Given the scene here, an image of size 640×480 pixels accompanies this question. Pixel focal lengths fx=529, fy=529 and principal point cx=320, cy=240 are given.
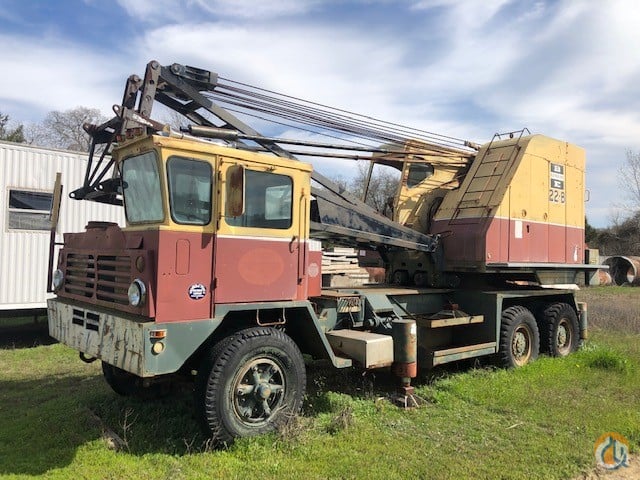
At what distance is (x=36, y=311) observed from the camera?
1090 cm

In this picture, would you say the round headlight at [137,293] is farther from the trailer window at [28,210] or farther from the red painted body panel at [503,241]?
the trailer window at [28,210]

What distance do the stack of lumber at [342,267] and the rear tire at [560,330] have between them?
828 cm

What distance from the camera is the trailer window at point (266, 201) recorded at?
5.39 metres

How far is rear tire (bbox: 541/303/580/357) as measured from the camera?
9055mm

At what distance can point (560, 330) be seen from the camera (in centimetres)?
940

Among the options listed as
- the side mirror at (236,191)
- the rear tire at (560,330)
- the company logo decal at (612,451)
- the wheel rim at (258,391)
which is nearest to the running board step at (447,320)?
the rear tire at (560,330)

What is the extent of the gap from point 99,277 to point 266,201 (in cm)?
187

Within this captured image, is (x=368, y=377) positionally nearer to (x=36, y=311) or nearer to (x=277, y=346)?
(x=277, y=346)

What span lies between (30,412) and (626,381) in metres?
7.69

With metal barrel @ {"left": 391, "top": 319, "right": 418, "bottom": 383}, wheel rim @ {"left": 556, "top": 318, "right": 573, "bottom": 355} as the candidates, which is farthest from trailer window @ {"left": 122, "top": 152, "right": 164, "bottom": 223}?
wheel rim @ {"left": 556, "top": 318, "right": 573, "bottom": 355}

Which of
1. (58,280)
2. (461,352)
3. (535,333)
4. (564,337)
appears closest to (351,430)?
(461,352)

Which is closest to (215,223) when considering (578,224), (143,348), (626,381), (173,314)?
(173,314)

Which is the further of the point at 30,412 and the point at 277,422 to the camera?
the point at 30,412

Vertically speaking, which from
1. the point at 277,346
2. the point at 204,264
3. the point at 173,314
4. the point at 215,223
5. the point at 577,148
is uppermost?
the point at 577,148
